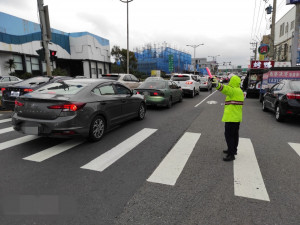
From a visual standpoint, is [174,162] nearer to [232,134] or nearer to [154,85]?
[232,134]

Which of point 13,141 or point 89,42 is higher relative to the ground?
point 89,42

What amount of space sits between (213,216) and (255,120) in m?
6.86

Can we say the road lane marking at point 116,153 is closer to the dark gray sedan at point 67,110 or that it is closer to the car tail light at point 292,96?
the dark gray sedan at point 67,110

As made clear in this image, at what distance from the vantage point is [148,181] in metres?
3.43

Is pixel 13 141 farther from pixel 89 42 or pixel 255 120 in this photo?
pixel 89 42

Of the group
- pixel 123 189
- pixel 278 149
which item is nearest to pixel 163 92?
pixel 278 149

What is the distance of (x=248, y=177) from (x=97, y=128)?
3.58 meters

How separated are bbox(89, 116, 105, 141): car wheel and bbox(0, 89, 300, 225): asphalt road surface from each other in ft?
0.67

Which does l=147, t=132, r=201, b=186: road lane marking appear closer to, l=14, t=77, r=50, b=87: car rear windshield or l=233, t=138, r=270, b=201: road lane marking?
l=233, t=138, r=270, b=201: road lane marking

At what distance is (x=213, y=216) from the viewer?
258 cm

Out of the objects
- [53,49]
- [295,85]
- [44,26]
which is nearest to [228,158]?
[295,85]

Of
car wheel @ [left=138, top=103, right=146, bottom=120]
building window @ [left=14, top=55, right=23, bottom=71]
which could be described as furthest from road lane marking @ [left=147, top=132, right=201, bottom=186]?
building window @ [left=14, top=55, right=23, bottom=71]

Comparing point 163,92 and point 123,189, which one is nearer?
point 123,189

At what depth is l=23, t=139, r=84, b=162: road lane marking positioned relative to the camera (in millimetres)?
4270
